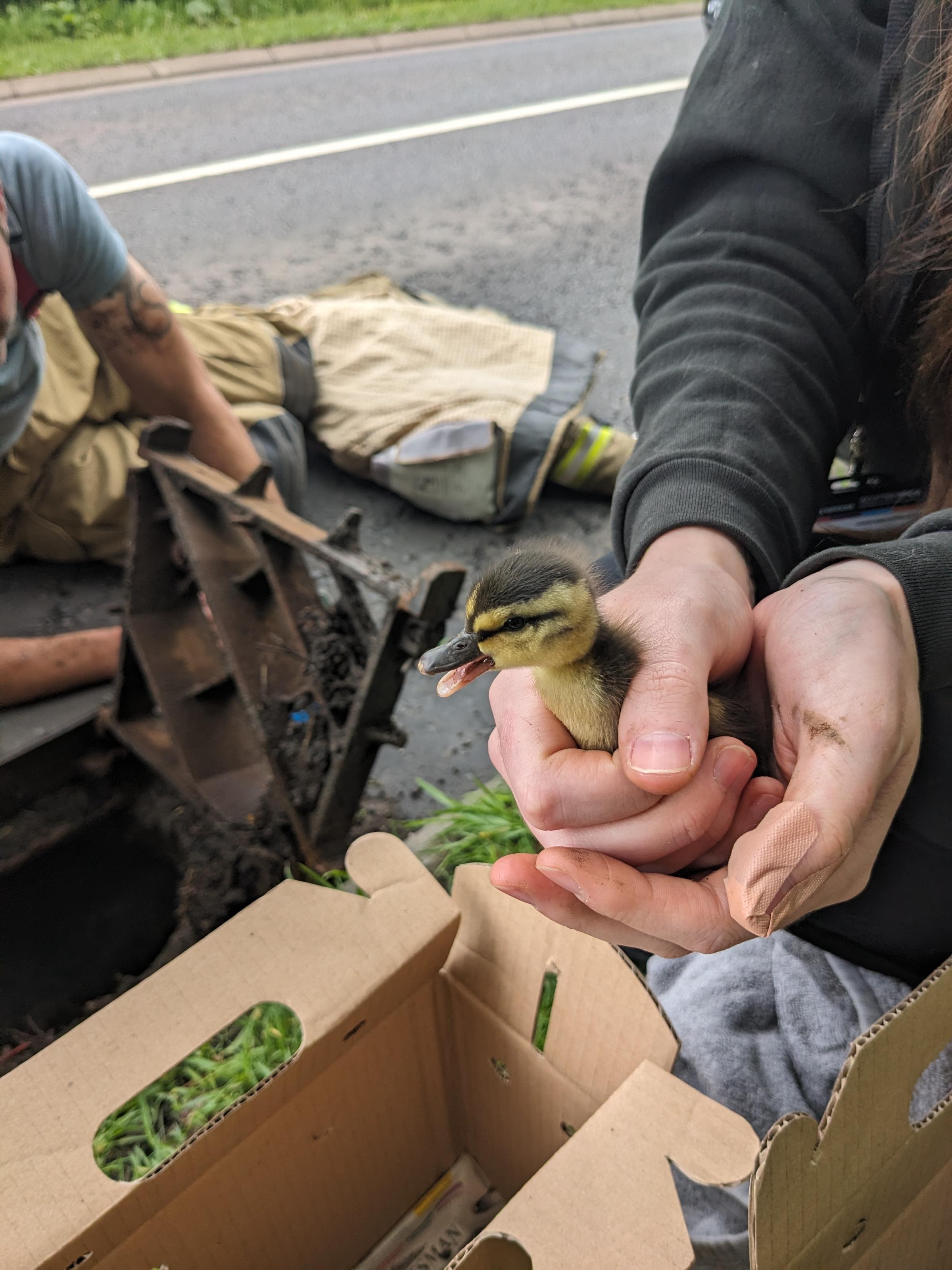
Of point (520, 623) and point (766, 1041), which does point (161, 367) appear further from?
point (766, 1041)

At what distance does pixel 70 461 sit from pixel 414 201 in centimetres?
392

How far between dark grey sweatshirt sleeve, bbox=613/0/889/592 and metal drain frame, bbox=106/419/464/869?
483mm

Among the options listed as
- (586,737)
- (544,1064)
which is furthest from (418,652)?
(544,1064)

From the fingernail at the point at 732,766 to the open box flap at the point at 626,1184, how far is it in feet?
1.21

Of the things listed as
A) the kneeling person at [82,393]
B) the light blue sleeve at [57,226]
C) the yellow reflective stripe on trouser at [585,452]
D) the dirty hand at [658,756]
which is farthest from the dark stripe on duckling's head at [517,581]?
the yellow reflective stripe on trouser at [585,452]

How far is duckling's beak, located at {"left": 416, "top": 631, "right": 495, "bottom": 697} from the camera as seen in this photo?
45.0 inches

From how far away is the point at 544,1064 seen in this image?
1323 mm

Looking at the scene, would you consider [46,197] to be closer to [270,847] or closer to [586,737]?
[270,847]

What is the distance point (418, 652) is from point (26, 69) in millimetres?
7853

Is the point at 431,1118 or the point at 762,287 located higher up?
the point at 762,287

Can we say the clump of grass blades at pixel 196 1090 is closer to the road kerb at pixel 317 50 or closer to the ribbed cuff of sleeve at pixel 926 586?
the ribbed cuff of sleeve at pixel 926 586

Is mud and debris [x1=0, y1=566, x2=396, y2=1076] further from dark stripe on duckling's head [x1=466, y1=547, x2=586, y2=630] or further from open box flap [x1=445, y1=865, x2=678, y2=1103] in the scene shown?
dark stripe on duckling's head [x1=466, y1=547, x2=586, y2=630]

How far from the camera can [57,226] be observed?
247cm

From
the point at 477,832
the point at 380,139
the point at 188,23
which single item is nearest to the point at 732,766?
the point at 477,832
